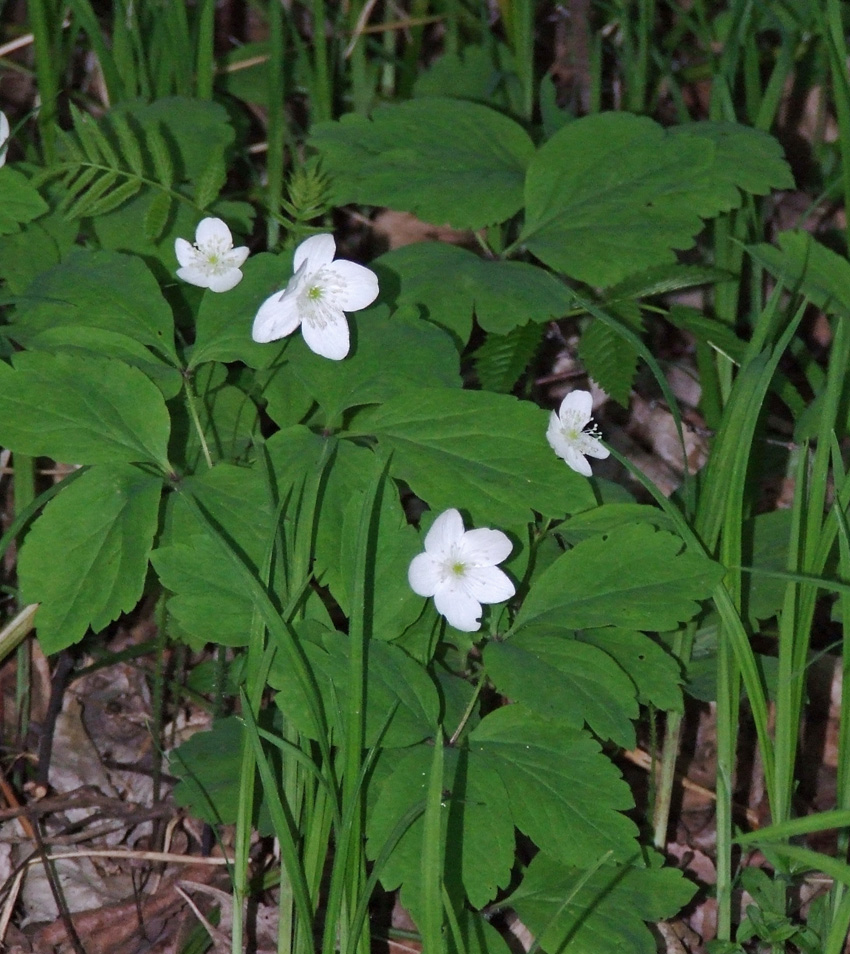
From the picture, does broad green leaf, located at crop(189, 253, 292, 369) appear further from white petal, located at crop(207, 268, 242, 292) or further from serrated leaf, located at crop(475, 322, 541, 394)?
serrated leaf, located at crop(475, 322, 541, 394)

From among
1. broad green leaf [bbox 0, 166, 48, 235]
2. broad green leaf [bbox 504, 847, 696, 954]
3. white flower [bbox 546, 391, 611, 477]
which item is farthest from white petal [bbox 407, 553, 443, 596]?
broad green leaf [bbox 0, 166, 48, 235]

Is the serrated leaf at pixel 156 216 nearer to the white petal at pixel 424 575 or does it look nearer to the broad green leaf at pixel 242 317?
the broad green leaf at pixel 242 317

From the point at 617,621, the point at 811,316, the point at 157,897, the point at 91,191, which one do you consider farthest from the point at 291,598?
the point at 811,316

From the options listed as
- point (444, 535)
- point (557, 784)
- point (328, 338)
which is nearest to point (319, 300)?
point (328, 338)

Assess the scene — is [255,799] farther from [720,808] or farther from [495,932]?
[720,808]

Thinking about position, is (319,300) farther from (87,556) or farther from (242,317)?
(87,556)

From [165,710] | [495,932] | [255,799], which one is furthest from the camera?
[165,710]
